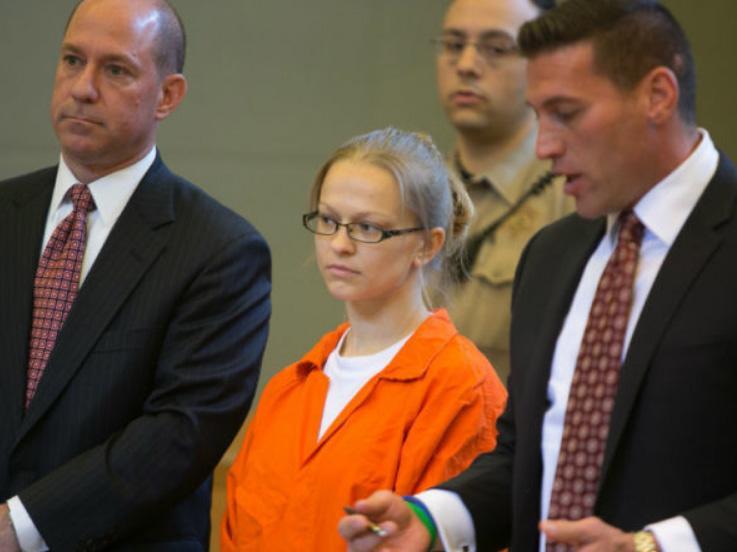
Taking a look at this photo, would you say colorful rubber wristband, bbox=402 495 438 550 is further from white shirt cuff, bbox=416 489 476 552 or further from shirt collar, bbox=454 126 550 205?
shirt collar, bbox=454 126 550 205

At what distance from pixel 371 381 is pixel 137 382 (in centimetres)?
42

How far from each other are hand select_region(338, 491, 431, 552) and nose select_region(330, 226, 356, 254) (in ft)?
2.23

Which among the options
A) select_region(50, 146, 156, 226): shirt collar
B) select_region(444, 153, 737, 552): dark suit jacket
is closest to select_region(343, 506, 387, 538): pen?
select_region(444, 153, 737, 552): dark suit jacket

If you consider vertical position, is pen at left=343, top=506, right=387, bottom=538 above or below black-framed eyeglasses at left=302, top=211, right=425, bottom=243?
below

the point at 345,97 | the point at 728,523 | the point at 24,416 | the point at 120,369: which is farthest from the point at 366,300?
the point at 345,97

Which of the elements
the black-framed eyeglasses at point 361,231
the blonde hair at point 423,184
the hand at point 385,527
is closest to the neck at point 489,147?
the blonde hair at point 423,184

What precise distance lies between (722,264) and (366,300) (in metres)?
0.93

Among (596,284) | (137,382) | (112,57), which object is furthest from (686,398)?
(112,57)

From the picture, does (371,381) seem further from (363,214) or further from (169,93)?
(169,93)

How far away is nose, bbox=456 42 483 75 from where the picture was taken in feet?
11.1

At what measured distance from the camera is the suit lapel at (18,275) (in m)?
2.64

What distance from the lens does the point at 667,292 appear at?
197 centimetres

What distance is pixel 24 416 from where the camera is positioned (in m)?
2.61

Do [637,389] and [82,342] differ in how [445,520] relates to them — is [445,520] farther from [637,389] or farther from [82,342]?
[82,342]
